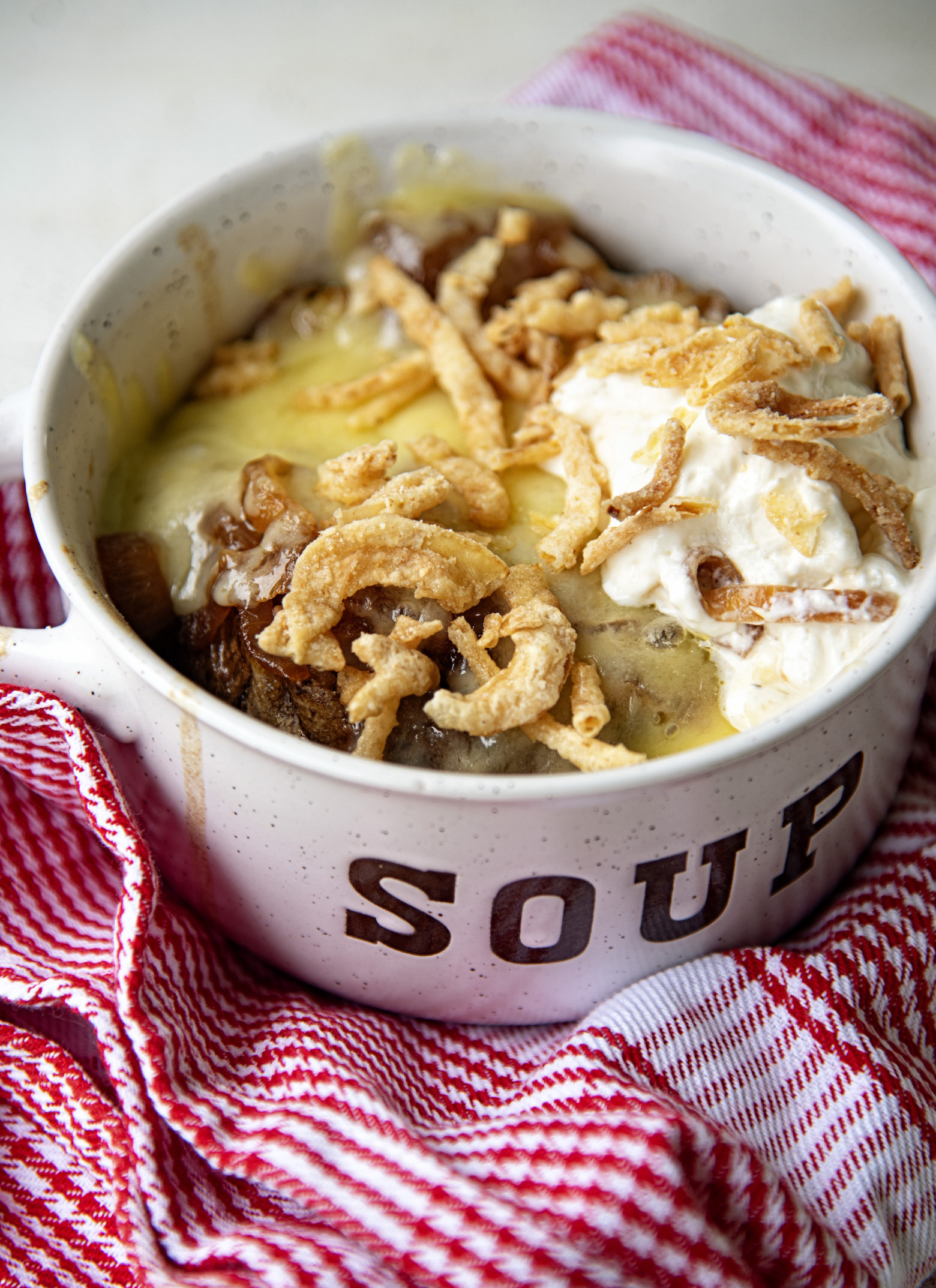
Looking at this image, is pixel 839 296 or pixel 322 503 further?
A: pixel 839 296

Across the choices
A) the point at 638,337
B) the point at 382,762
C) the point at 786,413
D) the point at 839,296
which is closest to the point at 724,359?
the point at 786,413

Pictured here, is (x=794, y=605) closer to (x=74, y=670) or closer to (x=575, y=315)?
(x=575, y=315)

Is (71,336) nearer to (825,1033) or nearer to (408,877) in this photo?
(408,877)

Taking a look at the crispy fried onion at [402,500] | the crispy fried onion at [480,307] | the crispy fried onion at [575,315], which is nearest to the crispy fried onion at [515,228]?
the crispy fried onion at [480,307]

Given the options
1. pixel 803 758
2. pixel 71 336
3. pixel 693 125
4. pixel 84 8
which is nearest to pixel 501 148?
pixel 693 125

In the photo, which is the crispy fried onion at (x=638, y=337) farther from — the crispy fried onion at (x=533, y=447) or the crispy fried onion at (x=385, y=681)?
the crispy fried onion at (x=385, y=681)

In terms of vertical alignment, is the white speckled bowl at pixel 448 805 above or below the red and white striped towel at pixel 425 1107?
above
